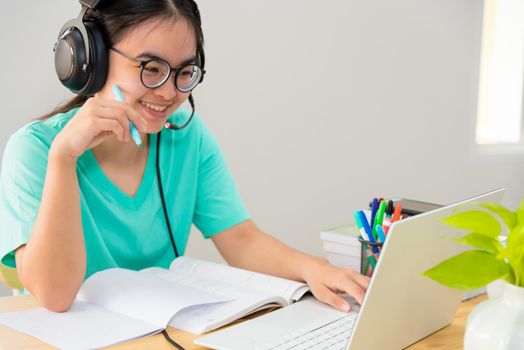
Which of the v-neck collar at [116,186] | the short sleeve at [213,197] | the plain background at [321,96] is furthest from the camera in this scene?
the plain background at [321,96]

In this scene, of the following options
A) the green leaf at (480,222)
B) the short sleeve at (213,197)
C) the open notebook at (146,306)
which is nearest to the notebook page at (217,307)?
the open notebook at (146,306)

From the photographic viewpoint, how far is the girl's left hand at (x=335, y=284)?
1.03 m

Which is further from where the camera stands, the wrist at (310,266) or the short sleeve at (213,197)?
the short sleeve at (213,197)

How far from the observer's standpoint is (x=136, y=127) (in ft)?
3.64

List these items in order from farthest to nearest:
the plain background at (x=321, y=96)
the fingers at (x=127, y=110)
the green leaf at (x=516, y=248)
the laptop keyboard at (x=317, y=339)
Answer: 1. the plain background at (x=321, y=96)
2. the fingers at (x=127, y=110)
3. the laptop keyboard at (x=317, y=339)
4. the green leaf at (x=516, y=248)

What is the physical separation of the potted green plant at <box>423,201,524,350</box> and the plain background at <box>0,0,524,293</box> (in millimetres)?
1578

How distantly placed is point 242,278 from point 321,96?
1667mm

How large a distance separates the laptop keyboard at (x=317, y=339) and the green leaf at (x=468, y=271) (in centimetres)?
24

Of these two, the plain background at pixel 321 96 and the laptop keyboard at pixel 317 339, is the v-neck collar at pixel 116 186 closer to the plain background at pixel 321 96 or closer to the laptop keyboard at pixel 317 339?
the laptop keyboard at pixel 317 339

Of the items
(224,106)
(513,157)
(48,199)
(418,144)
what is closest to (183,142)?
(48,199)

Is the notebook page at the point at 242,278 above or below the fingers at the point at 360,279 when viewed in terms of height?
below

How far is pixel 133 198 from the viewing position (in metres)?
1.34

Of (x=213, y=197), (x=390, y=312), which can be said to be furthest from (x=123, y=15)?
(x=390, y=312)

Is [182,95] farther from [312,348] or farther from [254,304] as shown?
[312,348]
